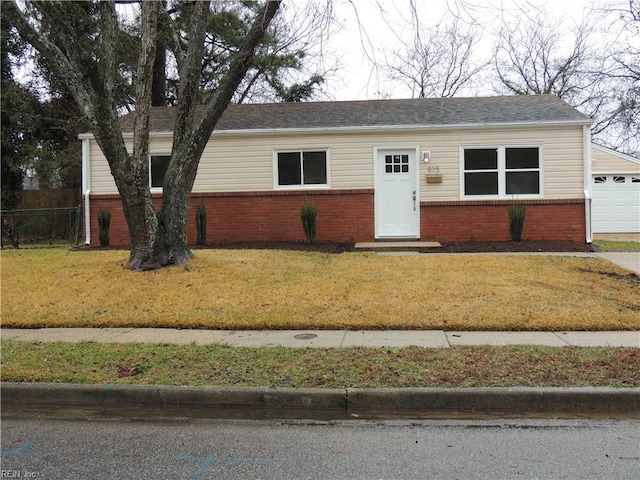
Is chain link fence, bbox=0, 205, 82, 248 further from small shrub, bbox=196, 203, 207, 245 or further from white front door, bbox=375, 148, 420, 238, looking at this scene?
white front door, bbox=375, 148, 420, 238

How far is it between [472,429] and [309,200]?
1164cm

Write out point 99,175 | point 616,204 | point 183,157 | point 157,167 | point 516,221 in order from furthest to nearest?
point 616,204 → point 99,175 → point 157,167 → point 516,221 → point 183,157

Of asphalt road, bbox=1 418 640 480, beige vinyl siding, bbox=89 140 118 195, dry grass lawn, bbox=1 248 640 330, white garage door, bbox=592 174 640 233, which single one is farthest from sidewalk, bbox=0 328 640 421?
white garage door, bbox=592 174 640 233

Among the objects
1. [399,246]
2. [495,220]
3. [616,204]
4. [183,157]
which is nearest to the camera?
[183,157]

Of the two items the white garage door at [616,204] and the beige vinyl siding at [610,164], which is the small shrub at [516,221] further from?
the beige vinyl siding at [610,164]

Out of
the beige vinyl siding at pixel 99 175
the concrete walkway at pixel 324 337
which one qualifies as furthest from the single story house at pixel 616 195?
the beige vinyl siding at pixel 99 175

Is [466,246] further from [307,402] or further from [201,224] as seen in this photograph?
[307,402]

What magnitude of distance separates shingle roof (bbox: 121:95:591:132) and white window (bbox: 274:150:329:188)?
0.81 metres

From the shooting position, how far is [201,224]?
15.6 metres

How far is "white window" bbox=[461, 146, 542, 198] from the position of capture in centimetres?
1536

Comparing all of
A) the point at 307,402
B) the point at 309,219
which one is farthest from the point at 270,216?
the point at 307,402

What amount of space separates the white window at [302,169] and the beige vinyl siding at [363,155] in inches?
7.3

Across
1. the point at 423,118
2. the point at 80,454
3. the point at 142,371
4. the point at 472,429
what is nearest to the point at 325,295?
the point at 142,371

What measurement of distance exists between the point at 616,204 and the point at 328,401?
2034 centimetres
